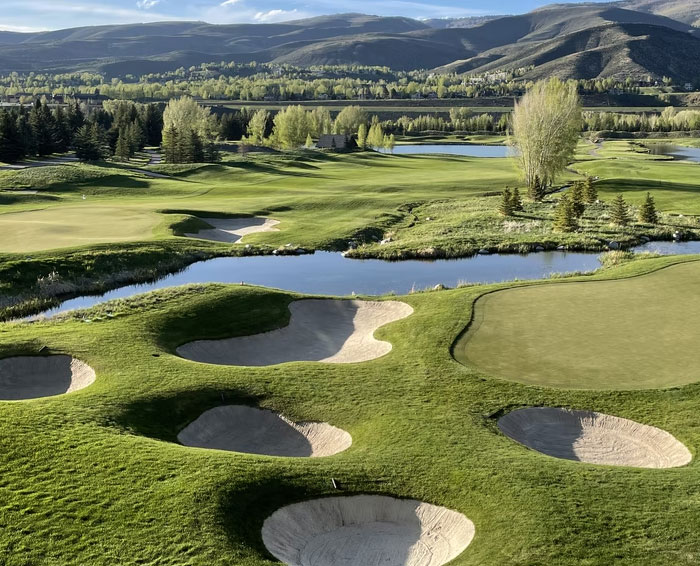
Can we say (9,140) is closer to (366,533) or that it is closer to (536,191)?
(536,191)

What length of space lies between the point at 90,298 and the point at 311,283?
12709 mm

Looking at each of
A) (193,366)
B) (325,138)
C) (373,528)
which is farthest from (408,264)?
(325,138)

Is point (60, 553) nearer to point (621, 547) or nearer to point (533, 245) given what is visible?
point (621, 547)

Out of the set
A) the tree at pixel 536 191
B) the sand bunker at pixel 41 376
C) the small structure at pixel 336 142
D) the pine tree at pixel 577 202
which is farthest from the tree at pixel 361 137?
the sand bunker at pixel 41 376

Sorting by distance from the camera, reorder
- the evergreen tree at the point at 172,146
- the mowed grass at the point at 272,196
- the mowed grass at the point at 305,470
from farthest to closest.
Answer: the evergreen tree at the point at 172,146
the mowed grass at the point at 272,196
the mowed grass at the point at 305,470

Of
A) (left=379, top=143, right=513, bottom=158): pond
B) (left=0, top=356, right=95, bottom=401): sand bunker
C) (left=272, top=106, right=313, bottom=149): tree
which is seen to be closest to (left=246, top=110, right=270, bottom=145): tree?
(left=272, top=106, right=313, bottom=149): tree

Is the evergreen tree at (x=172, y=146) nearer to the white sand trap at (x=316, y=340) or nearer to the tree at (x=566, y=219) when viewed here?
the tree at (x=566, y=219)

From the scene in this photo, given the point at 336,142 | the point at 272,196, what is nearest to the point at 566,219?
the point at 272,196

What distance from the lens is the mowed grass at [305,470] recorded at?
1290 centimetres

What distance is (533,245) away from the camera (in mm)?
51344

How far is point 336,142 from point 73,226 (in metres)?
95.3

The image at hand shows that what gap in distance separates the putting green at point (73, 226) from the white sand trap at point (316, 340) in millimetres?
20611

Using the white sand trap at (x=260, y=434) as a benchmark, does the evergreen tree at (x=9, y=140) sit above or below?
above

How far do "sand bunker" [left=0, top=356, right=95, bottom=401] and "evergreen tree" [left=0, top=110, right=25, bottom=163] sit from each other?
78677mm
